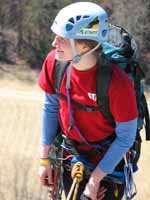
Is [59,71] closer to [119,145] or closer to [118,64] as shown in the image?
[118,64]

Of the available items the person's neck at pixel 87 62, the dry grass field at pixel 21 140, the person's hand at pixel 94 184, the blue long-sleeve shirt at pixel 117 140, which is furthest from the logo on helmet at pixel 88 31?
the dry grass field at pixel 21 140

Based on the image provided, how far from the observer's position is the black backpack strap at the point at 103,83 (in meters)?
2.09

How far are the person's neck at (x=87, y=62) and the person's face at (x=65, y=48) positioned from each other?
0.11 feet

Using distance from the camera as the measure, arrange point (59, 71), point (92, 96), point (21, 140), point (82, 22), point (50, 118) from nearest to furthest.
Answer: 1. point (82, 22)
2. point (92, 96)
3. point (59, 71)
4. point (50, 118)
5. point (21, 140)

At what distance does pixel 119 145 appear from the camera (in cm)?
220

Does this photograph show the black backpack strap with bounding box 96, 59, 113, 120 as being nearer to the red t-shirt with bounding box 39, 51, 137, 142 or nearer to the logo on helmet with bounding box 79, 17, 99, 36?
the red t-shirt with bounding box 39, 51, 137, 142

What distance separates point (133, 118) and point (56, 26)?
0.48m

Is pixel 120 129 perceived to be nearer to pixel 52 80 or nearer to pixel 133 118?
pixel 133 118

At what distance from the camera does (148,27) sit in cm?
1956

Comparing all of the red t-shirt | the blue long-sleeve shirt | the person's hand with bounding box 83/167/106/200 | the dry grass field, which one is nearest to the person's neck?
the red t-shirt

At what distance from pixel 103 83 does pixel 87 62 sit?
113 millimetres

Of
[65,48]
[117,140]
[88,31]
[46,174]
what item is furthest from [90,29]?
[46,174]

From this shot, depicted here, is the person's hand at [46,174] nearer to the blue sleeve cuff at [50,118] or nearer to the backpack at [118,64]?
the blue sleeve cuff at [50,118]

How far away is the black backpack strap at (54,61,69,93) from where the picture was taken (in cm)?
225
